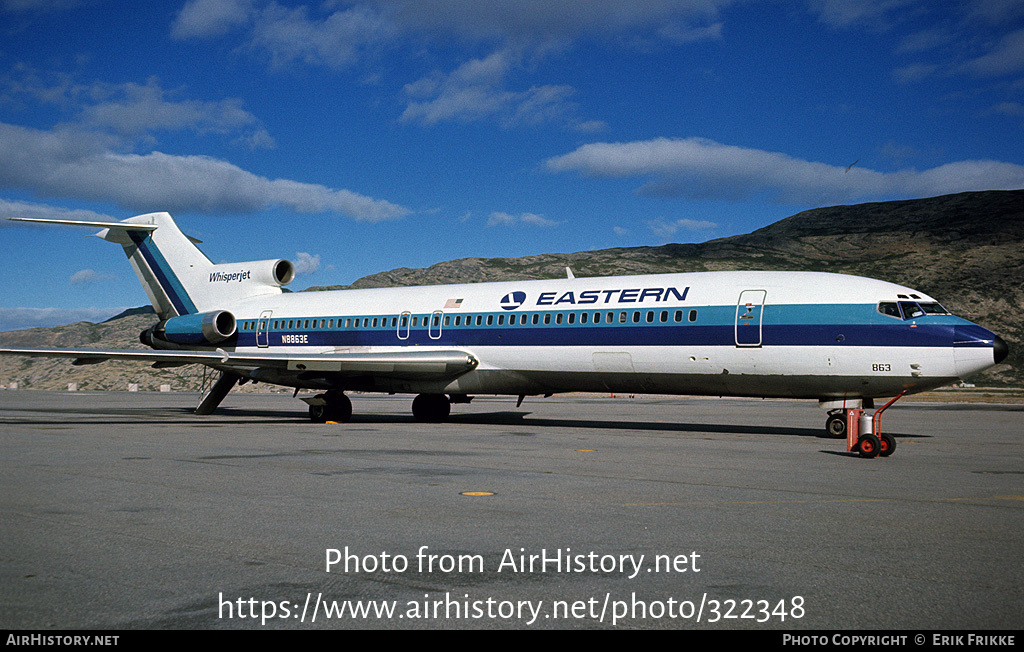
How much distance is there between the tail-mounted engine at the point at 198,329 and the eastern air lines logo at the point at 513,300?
422 inches

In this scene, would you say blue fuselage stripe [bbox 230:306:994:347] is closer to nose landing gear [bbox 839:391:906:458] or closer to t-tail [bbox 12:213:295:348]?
Answer: nose landing gear [bbox 839:391:906:458]

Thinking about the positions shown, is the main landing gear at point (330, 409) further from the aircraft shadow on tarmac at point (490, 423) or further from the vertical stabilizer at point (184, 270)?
the vertical stabilizer at point (184, 270)

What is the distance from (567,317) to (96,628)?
1759 centimetres

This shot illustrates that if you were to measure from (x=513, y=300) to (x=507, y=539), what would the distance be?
53.5ft

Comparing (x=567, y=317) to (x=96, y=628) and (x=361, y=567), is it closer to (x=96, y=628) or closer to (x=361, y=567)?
(x=361, y=567)

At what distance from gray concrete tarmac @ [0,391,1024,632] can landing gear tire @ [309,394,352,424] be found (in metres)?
9.60

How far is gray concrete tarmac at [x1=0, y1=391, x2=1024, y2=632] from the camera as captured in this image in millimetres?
4930

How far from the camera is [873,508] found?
8.70 meters

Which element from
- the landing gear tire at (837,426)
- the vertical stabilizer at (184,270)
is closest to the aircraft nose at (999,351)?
the landing gear tire at (837,426)

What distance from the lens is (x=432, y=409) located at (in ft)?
83.7

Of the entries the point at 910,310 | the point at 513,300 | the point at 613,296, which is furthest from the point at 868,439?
the point at 513,300

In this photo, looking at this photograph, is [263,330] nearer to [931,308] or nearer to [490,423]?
[490,423]

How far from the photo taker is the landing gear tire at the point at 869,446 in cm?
1415

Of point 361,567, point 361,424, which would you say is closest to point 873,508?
point 361,567
